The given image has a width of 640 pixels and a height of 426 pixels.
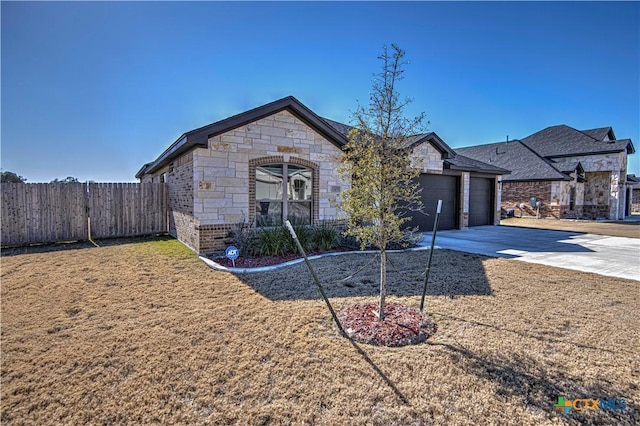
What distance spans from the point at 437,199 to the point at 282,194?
8.11 metres

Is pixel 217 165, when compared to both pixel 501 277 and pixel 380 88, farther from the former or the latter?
pixel 501 277

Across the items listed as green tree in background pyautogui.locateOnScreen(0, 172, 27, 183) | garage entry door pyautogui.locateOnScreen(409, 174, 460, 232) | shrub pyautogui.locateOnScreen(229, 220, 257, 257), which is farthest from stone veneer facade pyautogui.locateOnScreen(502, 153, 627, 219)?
green tree in background pyautogui.locateOnScreen(0, 172, 27, 183)

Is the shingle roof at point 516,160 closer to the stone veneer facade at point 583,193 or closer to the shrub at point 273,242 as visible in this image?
the stone veneer facade at point 583,193

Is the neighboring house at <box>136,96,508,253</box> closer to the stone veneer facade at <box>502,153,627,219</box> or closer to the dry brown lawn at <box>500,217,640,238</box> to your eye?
the dry brown lawn at <box>500,217,640,238</box>

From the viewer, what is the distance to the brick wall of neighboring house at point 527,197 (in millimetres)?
21453

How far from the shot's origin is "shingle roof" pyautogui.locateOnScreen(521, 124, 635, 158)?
23.1 metres

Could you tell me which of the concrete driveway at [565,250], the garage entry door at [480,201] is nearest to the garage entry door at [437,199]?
the concrete driveway at [565,250]

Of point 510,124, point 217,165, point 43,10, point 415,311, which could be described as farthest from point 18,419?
point 510,124

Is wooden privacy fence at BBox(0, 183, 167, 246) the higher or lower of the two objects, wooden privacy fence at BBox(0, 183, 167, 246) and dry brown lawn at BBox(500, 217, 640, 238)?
the higher

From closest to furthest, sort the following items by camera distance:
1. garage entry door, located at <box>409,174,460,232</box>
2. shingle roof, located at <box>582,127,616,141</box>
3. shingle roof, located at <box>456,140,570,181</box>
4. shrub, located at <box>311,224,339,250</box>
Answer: shrub, located at <box>311,224,339,250</box>, garage entry door, located at <box>409,174,460,232</box>, shingle roof, located at <box>456,140,570,181</box>, shingle roof, located at <box>582,127,616,141</box>

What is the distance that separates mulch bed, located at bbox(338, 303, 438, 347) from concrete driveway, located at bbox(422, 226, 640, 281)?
17.7 feet

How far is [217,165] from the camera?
26.2 feet

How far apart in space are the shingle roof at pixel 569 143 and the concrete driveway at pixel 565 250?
49.7 feet

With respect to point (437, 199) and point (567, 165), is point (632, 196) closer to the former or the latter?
point (567, 165)
